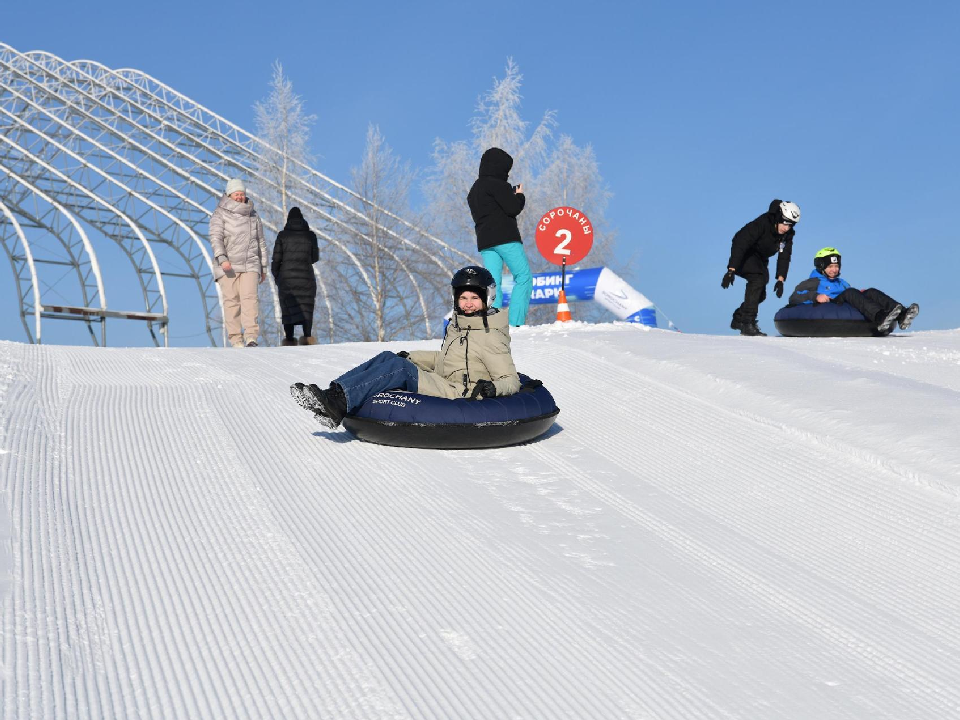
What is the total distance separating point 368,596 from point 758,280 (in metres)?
7.78

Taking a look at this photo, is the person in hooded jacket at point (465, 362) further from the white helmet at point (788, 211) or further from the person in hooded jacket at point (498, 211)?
the white helmet at point (788, 211)

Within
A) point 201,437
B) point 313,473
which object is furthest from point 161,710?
point 201,437

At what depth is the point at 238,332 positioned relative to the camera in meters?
8.21

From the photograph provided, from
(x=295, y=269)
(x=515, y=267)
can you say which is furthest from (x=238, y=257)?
(x=515, y=267)

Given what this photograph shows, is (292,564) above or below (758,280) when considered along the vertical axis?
below

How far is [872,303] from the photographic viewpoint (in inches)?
338

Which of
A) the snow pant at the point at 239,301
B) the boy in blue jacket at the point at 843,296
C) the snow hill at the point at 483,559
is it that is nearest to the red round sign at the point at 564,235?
the boy in blue jacket at the point at 843,296

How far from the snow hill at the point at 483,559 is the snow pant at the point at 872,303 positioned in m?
3.96

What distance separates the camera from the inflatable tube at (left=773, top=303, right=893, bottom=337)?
8.73 meters

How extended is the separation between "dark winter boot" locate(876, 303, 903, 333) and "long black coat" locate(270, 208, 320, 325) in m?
5.73

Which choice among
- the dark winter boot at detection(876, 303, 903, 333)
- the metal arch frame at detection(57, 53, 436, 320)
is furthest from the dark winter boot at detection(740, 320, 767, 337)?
the metal arch frame at detection(57, 53, 436, 320)

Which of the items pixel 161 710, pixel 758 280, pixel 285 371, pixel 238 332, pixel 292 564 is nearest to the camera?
pixel 161 710

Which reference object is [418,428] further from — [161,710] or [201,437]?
[161,710]

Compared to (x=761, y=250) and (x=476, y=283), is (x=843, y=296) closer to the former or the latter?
(x=761, y=250)
